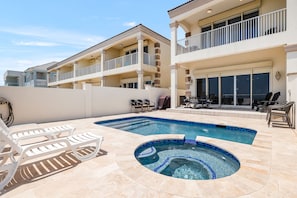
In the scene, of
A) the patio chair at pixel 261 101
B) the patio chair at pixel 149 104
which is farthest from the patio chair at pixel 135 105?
the patio chair at pixel 261 101

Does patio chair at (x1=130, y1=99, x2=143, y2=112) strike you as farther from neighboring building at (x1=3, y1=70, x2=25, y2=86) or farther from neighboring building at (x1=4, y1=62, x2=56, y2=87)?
neighboring building at (x1=3, y1=70, x2=25, y2=86)

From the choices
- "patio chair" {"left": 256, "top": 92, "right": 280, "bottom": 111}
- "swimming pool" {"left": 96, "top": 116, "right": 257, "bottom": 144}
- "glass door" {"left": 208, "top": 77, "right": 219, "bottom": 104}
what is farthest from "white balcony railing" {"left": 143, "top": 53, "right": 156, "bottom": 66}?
"patio chair" {"left": 256, "top": 92, "right": 280, "bottom": 111}

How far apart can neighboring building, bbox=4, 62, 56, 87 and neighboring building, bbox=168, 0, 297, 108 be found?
2880 centimetres

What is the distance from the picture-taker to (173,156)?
4.03 metres

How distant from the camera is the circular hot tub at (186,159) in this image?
317 cm

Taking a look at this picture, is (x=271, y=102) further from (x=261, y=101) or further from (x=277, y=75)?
(x=277, y=75)

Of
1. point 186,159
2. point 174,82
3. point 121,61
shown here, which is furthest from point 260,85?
point 121,61

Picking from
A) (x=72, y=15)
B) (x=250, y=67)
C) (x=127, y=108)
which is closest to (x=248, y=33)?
(x=250, y=67)

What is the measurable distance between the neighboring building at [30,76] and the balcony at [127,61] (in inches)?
827

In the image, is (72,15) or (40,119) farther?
(72,15)

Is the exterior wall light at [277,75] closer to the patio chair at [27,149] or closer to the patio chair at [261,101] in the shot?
the patio chair at [261,101]

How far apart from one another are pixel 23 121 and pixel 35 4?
664 centimetres

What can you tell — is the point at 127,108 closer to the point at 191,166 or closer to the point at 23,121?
the point at 23,121

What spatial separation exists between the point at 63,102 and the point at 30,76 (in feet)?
96.0
